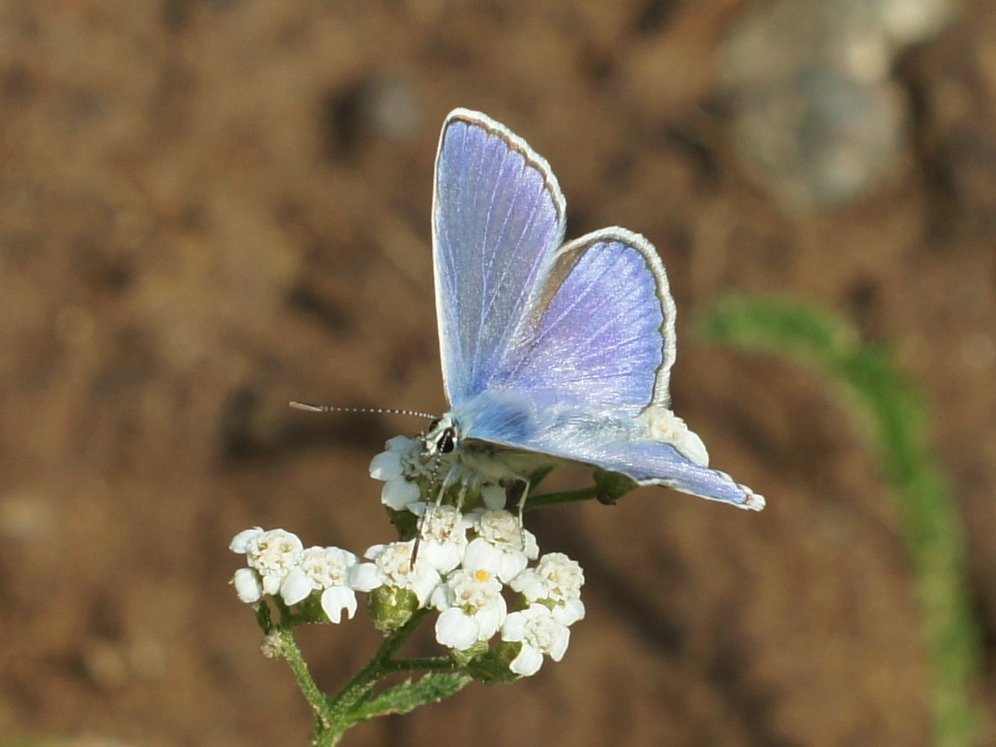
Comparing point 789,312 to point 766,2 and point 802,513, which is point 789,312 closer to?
point 802,513

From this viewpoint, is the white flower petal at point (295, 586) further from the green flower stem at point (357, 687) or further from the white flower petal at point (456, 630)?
the white flower petal at point (456, 630)

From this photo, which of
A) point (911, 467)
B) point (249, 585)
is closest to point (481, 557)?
point (249, 585)

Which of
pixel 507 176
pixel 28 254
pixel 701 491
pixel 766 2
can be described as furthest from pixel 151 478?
pixel 766 2

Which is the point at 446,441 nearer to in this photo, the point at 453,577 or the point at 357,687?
the point at 453,577

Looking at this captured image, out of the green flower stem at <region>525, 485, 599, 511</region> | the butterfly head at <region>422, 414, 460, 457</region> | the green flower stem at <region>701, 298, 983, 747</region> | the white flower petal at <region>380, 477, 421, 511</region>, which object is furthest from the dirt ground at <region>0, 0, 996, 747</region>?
the butterfly head at <region>422, 414, 460, 457</region>

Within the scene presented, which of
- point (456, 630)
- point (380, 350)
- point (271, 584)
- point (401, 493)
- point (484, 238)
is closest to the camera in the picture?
point (456, 630)

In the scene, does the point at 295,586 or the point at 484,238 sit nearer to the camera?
the point at 295,586

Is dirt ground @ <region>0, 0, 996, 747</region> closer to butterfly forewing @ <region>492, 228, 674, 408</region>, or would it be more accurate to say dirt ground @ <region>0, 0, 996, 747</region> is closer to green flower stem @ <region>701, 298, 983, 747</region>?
green flower stem @ <region>701, 298, 983, 747</region>
